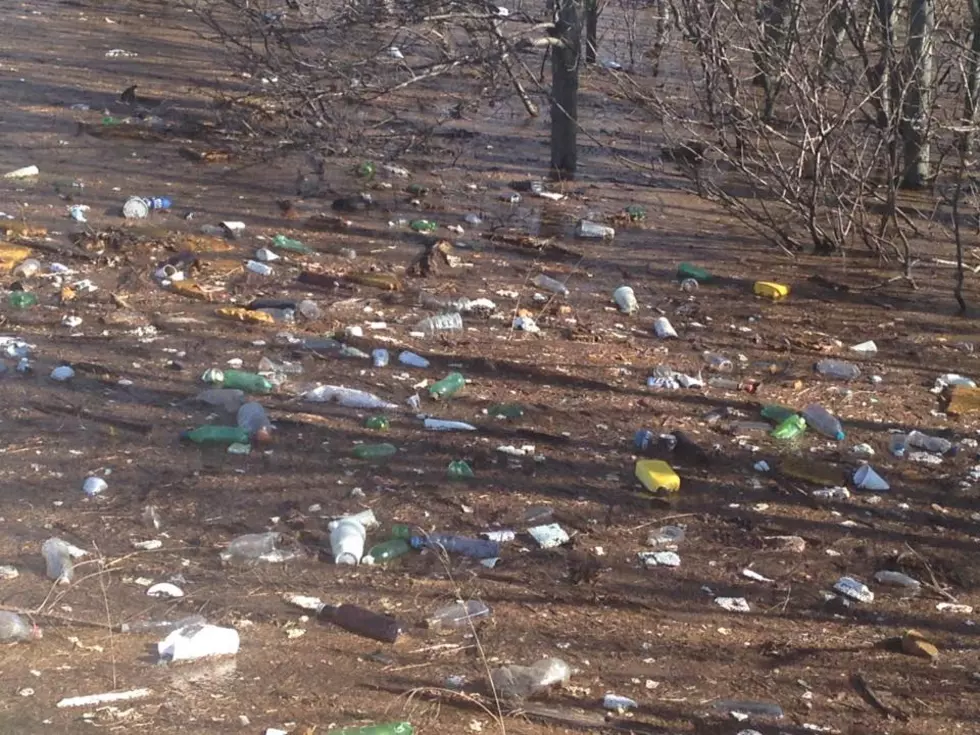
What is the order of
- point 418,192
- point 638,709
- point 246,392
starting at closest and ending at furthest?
point 638,709
point 246,392
point 418,192

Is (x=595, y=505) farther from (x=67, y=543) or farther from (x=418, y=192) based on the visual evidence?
(x=418, y=192)

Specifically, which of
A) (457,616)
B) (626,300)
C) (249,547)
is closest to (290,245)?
(626,300)

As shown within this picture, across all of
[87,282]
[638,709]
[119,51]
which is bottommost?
[638,709]

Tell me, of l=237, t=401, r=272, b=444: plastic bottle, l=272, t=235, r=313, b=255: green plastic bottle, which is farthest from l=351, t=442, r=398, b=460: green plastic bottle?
l=272, t=235, r=313, b=255: green plastic bottle

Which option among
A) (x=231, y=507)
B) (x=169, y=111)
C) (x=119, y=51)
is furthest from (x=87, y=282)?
(x=119, y=51)

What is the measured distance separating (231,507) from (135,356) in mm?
1412

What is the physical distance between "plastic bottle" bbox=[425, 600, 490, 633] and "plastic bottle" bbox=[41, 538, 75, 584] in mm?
1040

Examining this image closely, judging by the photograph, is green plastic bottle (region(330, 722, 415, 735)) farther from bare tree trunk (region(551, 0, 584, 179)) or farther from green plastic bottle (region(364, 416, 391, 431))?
bare tree trunk (region(551, 0, 584, 179))

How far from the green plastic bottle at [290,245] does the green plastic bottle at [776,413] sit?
2.83m

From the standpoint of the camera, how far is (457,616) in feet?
11.4

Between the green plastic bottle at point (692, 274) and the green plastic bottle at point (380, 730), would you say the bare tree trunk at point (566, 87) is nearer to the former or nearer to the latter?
the green plastic bottle at point (692, 274)

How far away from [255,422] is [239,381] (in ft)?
1.40

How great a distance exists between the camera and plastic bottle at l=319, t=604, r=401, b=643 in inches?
132

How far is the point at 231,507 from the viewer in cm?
399
